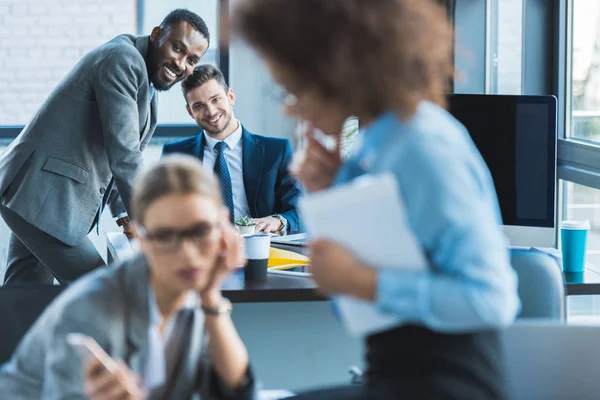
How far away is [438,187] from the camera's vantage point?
121 cm

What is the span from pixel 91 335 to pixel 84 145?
2140mm

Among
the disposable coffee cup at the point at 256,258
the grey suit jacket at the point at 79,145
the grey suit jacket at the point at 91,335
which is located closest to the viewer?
the grey suit jacket at the point at 91,335

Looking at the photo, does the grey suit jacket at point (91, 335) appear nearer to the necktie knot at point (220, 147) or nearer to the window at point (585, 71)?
the necktie knot at point (220, 147)

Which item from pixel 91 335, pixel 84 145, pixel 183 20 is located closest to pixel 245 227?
pixel 84 145

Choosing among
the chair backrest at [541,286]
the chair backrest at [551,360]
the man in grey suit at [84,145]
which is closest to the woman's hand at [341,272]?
the chair backrest at [551,360]

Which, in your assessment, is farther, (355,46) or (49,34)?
(49,34)

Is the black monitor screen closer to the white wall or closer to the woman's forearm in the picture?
the woman's forearm

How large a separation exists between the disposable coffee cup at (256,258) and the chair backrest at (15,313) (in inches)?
30.1

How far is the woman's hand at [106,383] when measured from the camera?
126cm

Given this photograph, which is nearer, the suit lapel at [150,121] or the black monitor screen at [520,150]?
the black monitor screen at [520,150]

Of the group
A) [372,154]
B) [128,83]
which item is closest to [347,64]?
[372,154]

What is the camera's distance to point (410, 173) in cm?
123

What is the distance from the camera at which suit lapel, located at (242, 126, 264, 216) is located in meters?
3.49

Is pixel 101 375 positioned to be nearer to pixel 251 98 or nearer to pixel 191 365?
pixel 191 365
